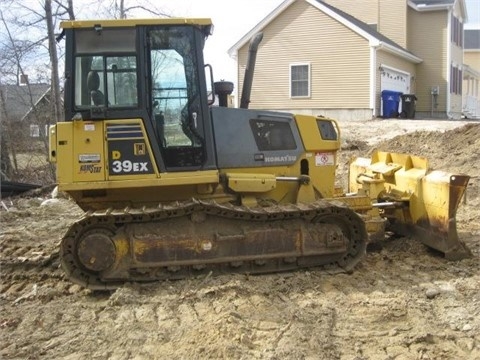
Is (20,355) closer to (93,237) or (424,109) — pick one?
(93,237)

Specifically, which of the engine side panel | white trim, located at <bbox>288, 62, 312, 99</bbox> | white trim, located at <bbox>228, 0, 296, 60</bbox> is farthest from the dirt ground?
white trim, located at <bbox>228, 0, 296, 60</bbox>

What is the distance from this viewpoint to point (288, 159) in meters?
6.77

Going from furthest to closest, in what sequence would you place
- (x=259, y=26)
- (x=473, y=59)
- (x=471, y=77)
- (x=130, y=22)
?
(x=473, y=59)
(x=471, y=77)
(x=259, y=26)
(x=130, y=22)

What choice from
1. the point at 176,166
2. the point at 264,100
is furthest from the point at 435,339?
the point at 264,100

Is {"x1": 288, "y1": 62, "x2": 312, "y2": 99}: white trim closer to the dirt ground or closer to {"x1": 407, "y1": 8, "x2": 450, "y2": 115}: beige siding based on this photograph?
{"x1": 407, "y1": 8, "x2": 450, "y2": 115}: beige siding

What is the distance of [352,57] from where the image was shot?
24.2 metres

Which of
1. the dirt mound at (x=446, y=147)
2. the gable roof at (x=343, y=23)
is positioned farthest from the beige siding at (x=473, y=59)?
the dirt mound at (x=446, y=147)

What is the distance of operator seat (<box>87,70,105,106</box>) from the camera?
5.84 metres

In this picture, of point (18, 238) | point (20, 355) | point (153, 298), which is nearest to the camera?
point (20, 355)

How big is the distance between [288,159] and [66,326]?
10.3ft

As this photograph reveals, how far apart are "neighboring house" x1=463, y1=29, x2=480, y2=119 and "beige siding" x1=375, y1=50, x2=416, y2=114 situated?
6.97 metres

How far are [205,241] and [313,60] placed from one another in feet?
66.2

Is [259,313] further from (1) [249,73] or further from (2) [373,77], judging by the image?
(2) [373,77]

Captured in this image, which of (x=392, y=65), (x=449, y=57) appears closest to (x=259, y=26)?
(x=392, y=65)
